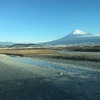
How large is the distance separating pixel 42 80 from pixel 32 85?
2.68 metres

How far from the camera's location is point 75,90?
19578 millimetres

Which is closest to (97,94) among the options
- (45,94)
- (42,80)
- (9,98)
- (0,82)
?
(45,94)

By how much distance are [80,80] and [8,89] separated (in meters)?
7.02

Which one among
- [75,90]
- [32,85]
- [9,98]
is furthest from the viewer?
[32,85]

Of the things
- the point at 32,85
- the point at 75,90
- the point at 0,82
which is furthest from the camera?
the point at 0,82

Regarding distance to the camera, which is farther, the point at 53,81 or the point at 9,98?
the point at 53,81

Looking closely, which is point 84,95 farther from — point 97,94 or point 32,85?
point 32,85

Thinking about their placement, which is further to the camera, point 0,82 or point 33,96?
point 0,82

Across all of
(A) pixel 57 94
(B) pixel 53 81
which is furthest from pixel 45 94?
(B) pixel 53 81

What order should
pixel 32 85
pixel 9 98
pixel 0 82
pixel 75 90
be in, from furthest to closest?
pixel 0 82
pixel 32 85
pixel 75 90
pixel 9 98

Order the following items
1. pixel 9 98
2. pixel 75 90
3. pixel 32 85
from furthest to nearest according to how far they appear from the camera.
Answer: pixel 32 85
pixel 75 90
pixel 9 98

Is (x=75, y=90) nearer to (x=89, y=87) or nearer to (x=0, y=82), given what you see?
(x=89, y=87)

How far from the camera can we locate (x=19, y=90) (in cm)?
2012

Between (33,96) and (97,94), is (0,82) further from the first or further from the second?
(97,94)
